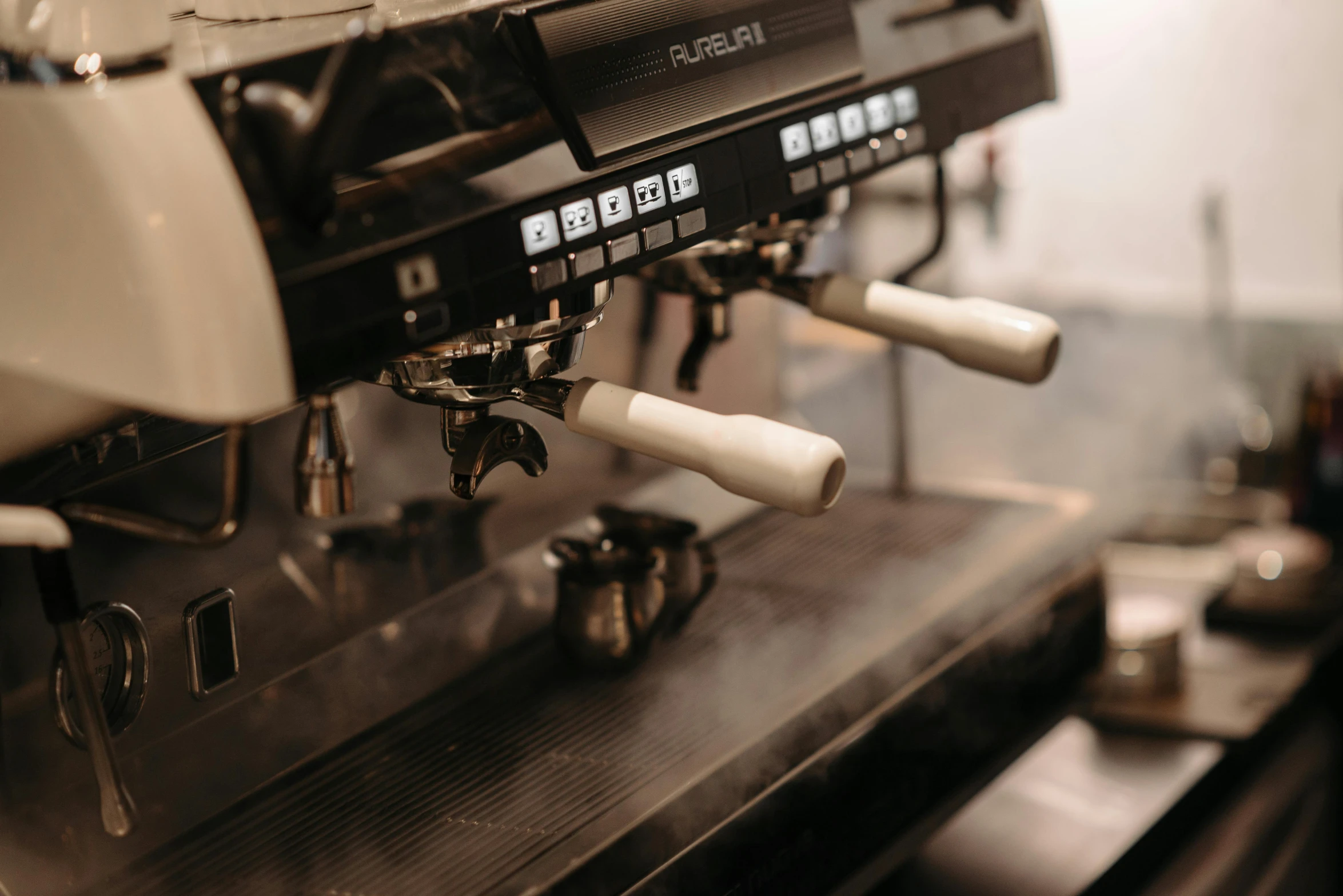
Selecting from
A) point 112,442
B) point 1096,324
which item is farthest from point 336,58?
point 1096,324

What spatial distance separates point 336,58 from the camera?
1.18ft

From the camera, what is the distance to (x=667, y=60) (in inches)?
20.3

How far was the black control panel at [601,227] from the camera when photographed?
1.31 ft

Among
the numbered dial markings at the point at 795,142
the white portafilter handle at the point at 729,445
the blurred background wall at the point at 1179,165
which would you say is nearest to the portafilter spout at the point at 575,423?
the white portafilter handle at the point at 729,445

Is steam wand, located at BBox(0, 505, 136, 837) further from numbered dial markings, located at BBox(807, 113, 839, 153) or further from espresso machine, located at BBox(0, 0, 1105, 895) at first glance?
numbered dial markings, located at BBox(807, 113, 839, 153)

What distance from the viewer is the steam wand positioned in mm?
440

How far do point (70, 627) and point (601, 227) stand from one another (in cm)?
27

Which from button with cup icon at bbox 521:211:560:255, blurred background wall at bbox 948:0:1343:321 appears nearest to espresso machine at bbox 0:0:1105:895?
button with cup icon at bbox 521:211:560:255

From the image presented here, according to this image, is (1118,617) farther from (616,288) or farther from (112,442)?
(112,442)

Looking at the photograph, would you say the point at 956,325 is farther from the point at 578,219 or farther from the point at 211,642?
the point at 211,642

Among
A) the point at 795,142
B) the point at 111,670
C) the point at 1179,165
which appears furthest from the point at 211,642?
the point at 1179,165

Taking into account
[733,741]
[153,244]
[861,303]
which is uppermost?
[153,244]

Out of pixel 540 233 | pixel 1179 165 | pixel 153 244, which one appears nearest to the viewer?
pixel 153 244

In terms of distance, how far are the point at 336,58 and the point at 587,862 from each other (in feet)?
1.19
